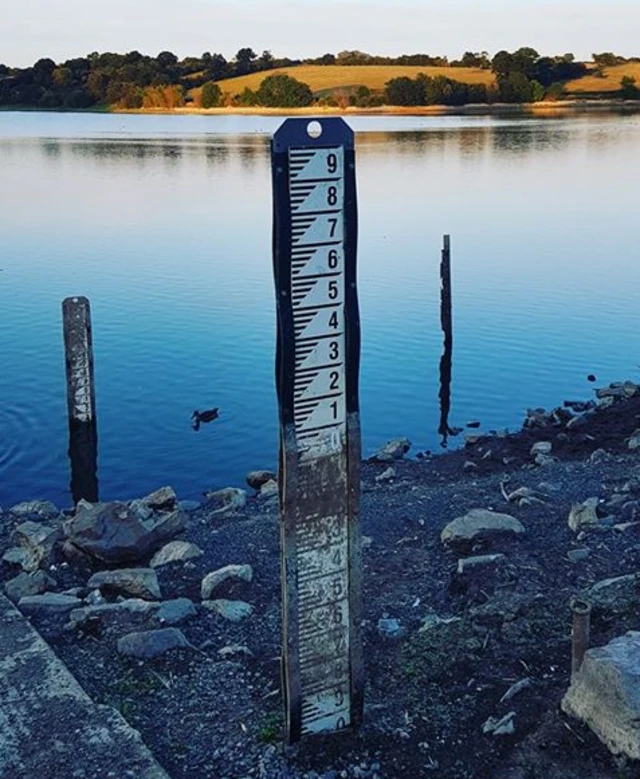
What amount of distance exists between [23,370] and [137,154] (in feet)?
198

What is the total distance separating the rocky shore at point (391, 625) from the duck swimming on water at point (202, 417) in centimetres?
803

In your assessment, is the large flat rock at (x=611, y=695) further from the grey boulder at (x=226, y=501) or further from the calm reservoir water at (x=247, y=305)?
the calm reservoir water at (x=247, y=305)

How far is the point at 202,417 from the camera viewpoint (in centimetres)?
2123

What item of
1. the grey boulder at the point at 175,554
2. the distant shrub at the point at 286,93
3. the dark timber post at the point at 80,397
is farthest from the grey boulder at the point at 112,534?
the distant shrub at the point at 286,93

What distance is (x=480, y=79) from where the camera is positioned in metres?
164

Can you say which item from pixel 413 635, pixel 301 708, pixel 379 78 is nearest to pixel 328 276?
pixel 301 708

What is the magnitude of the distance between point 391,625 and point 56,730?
106 inches

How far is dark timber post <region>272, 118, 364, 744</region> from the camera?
5.49 metres

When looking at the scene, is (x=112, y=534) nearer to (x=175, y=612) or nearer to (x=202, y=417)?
(x=175, y=612)

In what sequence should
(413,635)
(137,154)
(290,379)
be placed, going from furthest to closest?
(137,154) < (413,635) < (290,379)

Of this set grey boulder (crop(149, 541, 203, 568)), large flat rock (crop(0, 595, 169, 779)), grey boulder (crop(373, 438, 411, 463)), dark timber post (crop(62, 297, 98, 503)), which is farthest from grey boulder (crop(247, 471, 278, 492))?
large flat rock (crop(0, 595, 169, 779))

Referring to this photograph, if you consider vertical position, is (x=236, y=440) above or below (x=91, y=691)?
below

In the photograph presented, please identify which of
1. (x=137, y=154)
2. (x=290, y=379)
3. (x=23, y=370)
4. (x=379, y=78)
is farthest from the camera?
(x=379, y=78)

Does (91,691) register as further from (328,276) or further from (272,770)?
(328,276)
